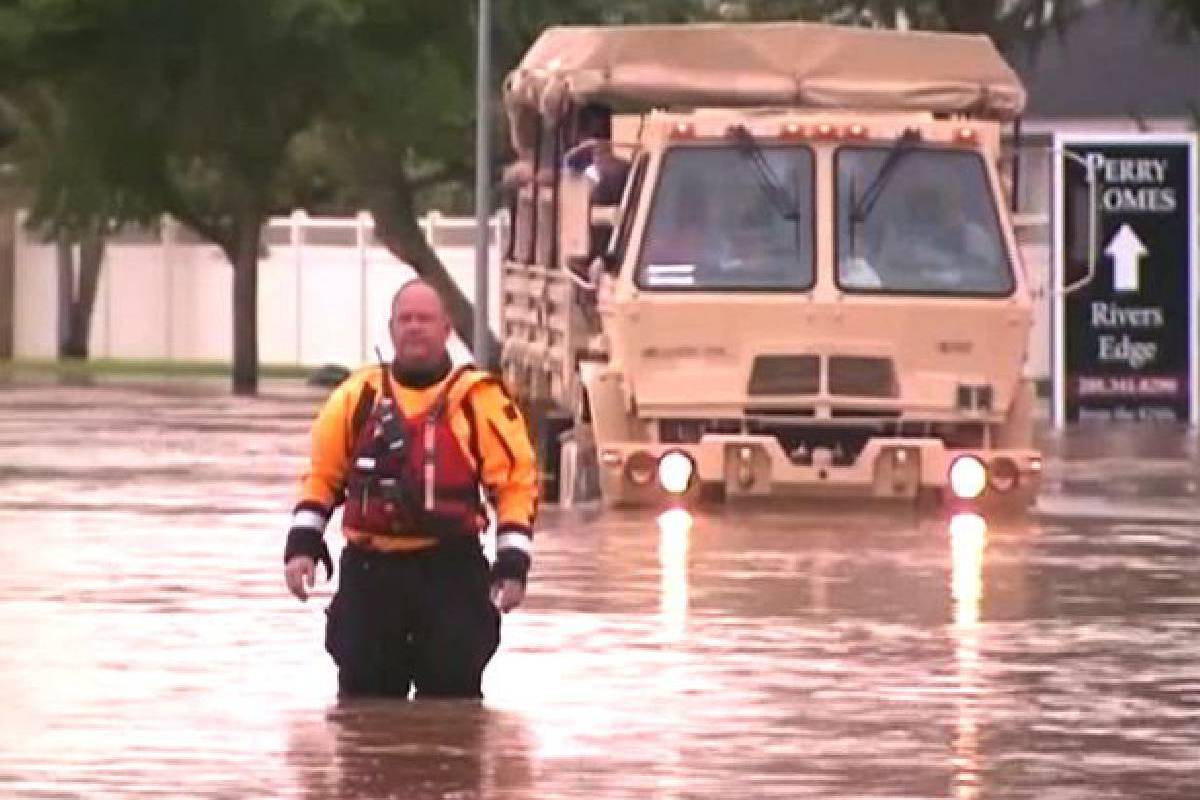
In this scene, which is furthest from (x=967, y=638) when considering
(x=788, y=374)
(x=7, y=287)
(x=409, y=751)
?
(x=7, y=287)

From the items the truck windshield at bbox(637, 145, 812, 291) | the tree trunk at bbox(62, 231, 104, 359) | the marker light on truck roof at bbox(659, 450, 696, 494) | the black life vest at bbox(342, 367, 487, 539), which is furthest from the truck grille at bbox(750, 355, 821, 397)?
the tree trunk at bbox(62, 231, 104, 359)

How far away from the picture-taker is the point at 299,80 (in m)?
50.1

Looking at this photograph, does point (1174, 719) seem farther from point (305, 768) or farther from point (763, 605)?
point (763, 605)

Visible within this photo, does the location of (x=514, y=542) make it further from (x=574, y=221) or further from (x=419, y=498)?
(x=574, y=221)

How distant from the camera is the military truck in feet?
80.8

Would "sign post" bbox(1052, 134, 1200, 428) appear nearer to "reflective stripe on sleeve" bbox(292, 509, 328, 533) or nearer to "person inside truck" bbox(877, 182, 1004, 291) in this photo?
"person inside truck" bbox(877, 182, 1004, 291)

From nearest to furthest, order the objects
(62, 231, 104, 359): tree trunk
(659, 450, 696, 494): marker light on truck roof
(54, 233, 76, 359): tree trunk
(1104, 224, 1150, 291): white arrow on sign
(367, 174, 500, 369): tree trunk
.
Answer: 1. (659, 450, 696, 494): marker light on truck roof
2. (1104, 224, 1150, 291): white arrow on sign
3. (367, 174, 500, 369): tree trunk
4. (62, 231, 104, 359): tree trunk
5. (54, 233, 76, 359): tree trunk

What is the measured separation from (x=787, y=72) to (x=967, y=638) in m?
10.3

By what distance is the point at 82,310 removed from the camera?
75.4 meters

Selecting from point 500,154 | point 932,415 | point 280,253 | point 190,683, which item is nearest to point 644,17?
point 500,154

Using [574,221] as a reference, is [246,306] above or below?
below

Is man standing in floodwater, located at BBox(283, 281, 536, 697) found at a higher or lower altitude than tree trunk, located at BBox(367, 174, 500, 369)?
lower

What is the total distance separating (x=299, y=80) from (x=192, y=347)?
25173 millimetres

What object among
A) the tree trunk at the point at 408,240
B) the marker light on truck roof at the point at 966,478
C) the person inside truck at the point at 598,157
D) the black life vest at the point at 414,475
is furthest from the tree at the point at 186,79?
the black life vest at the point at 414,475
